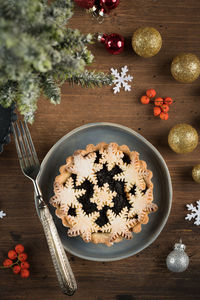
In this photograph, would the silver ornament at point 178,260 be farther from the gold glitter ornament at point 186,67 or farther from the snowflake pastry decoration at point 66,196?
the gold glitter ornament at point 186,67

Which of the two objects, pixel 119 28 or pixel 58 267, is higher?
pixel 119 28

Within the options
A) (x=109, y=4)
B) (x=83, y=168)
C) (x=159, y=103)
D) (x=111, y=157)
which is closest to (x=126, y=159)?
(x=111, y=157)

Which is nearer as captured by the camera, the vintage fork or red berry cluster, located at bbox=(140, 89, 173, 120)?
the vintage fork

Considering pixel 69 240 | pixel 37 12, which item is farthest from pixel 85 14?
pixel 69 240

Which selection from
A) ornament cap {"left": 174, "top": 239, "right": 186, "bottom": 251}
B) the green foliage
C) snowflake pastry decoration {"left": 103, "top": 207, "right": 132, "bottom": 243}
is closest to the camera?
the green foliage

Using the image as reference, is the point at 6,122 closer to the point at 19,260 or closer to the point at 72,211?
the point at 72,211

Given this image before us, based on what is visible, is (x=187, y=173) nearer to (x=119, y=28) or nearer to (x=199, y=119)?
(x=199, y=119)

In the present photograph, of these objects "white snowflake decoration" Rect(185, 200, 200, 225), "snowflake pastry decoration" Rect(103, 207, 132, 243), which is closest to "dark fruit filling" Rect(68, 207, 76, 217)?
"snowflake pastry decoration" Rect(103, 207, 132, 243)

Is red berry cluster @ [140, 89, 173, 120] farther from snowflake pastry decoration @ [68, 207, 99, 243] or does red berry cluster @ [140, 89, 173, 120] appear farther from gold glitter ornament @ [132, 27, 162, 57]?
snowflake pastry decoration @ [68, 207, 99, 243]
